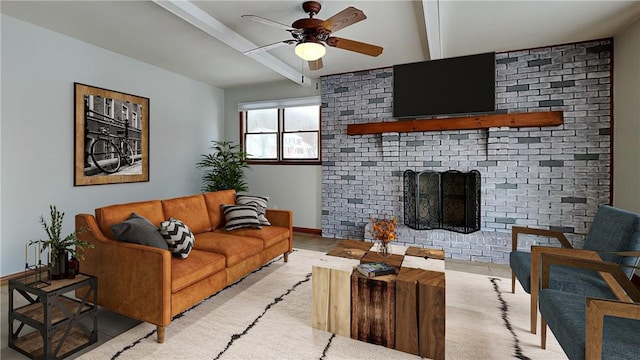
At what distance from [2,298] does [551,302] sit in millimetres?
4274

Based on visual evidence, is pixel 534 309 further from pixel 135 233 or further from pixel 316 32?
pixel 135 233

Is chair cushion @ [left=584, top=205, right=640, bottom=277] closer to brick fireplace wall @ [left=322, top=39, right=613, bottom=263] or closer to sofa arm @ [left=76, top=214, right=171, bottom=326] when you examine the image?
brick fireplace wall @ [left=322, top=39, right=613, bottom=263]

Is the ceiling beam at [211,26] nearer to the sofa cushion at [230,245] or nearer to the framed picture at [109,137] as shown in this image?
the framed picture at [109,137]

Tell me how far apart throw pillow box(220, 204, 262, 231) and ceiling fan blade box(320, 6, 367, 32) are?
82.9 inches

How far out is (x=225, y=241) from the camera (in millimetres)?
2869

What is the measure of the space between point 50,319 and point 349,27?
137 inches

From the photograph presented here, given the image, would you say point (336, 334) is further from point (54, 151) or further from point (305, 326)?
point (54, 151)

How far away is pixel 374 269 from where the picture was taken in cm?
210

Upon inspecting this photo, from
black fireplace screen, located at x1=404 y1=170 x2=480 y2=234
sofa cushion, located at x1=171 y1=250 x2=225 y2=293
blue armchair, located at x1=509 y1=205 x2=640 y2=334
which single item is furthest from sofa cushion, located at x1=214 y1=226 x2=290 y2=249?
blue armchair, located at x1=509 y1=205 x2=640 y2=334

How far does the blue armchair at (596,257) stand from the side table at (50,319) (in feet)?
10.0

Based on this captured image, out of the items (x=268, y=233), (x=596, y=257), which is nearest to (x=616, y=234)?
(x=596, y=257)

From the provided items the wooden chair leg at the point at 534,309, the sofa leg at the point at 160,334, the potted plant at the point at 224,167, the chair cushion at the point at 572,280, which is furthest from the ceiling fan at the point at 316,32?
the potted plant at the point at 224,167

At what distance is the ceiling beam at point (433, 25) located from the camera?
2.65 metres

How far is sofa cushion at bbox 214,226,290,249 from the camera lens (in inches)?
126
